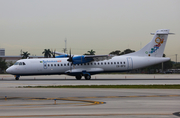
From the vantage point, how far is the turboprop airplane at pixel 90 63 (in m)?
40.6

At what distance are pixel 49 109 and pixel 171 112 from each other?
230 inches

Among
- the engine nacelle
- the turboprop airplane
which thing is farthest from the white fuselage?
the engine nacelle

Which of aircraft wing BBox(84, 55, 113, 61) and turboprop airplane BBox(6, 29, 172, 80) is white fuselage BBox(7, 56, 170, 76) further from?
aircraft wing BBox(84, 55, 113, 61)

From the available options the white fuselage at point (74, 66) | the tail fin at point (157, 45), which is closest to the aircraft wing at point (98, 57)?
the white fuselage at point (74, 66)

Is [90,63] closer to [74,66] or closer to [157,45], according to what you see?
[74,66]

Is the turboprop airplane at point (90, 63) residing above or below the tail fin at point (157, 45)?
below

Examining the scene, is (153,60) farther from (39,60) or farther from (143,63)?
(39,60)

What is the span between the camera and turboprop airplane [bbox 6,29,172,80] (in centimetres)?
4062

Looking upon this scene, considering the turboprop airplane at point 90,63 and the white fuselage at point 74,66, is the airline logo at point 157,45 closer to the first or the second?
the turboprop airplane at point 90,63

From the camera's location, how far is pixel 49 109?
12039 millimetres

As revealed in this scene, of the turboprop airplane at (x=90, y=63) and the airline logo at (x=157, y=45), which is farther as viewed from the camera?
the airline logo at (x=157, y=45)

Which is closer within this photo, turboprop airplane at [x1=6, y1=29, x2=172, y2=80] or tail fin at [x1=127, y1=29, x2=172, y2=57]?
turboprop airplane at [x1=6, y1=29, x2=172, y2=80]

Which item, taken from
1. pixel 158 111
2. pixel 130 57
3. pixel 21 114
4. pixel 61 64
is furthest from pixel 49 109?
pixel 130 57

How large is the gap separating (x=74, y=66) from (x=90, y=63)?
9.57ft
